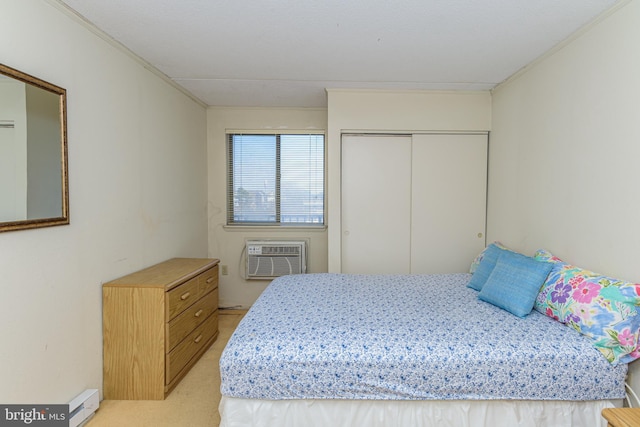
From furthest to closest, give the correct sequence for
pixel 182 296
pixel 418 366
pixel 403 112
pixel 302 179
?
1. pixel 302 179
2. pixel 403 112
3. pixel 182 296
4. pixel 418 366

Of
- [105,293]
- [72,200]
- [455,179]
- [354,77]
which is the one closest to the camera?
[72,200]

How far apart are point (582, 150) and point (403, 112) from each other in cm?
155

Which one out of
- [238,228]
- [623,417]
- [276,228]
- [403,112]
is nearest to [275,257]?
[276,228]

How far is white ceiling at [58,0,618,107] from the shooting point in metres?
1.72

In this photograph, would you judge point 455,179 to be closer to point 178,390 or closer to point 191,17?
point 191,17

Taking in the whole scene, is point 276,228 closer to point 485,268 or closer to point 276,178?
point 276,178

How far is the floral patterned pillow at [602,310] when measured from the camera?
1477 millimetres

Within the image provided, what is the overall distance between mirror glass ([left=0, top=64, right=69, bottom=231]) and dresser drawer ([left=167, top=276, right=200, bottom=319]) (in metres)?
0.77

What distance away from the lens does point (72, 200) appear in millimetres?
1812

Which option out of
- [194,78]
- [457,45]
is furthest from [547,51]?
[194,78]

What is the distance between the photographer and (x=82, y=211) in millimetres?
1884

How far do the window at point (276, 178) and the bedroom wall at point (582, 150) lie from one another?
6.63 ft

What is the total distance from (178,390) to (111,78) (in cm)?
219

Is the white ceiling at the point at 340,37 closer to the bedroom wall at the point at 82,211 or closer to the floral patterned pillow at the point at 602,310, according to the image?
the bedroom wall at the point at 82,211
